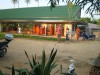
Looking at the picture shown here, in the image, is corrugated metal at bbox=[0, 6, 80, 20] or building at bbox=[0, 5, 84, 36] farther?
corrugated metal at bbox=[0, 6, 80, 20]

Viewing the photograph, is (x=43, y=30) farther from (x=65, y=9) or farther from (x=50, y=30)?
(x=65, y=9)

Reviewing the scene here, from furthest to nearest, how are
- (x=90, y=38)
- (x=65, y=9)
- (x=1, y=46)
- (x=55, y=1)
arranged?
(x=65, y=9) < (x=90, y=38) < (x=1, y=46) < (x=55, y=1)

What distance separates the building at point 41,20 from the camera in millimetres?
33066

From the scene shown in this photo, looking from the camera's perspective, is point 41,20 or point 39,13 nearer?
point 41,20

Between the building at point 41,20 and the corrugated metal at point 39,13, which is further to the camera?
the corrugated metal at point 39,13

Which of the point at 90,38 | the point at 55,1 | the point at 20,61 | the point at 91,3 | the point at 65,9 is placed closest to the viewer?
the point at 91,3

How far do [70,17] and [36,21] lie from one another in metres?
4.84

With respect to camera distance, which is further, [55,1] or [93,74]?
[55,1]

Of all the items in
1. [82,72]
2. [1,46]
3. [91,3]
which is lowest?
[82,72]

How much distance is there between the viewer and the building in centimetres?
3307

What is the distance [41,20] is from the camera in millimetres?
33844

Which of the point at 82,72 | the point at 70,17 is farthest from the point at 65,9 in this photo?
the point at 82,72

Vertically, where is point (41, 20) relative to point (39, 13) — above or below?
below

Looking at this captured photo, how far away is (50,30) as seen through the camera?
33812 millimetres
